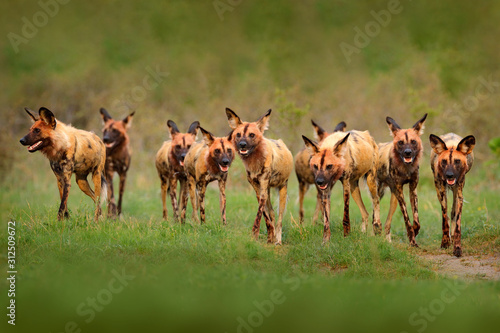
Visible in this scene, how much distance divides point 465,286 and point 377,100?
17999 millimetres

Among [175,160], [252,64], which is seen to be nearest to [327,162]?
[175,160]

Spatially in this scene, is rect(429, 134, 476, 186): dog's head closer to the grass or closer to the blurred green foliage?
the grass

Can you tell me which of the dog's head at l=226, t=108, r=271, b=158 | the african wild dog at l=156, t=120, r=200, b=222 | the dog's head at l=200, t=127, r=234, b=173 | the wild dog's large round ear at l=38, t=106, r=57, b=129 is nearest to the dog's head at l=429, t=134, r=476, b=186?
the dog's head at l=226, t=108, r=271, b=158

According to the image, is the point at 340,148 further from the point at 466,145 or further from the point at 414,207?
the point at 466,145

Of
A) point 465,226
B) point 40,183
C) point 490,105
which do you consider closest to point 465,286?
point 465,226

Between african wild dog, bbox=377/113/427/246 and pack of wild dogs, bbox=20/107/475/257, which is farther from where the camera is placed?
african wild dog, bbox=377/113/427/246

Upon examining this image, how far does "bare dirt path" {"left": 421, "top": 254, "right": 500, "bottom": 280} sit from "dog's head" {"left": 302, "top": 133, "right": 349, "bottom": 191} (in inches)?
83.1

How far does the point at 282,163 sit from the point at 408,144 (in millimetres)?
2346

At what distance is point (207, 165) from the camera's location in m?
11.8

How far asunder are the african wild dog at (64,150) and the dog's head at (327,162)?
4.42 metres

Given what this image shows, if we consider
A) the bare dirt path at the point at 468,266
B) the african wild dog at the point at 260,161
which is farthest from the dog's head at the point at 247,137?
the bare dirt path at the point at 468,266

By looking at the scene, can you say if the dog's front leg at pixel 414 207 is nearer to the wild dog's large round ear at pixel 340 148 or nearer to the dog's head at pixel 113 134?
the wild dog's large round ear at pixel 340 148

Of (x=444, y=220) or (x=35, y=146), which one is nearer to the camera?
(x=35, y=146)

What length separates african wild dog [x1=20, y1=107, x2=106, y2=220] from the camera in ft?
36.7
